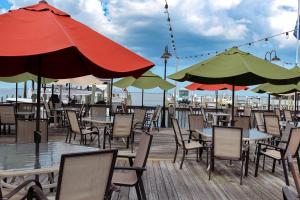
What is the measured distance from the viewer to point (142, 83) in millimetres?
12750

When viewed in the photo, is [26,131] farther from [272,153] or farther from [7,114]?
[7,114]

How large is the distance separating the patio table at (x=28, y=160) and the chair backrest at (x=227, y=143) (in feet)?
8.08

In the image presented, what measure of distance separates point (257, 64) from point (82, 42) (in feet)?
13.5

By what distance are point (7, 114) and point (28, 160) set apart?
719cm

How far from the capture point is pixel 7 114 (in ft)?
32.5

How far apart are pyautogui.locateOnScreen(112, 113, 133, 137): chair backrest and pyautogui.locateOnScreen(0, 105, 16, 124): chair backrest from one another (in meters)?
3.55

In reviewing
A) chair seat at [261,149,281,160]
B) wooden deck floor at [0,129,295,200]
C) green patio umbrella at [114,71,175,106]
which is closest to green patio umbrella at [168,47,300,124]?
chair seat at [261,149,281,160]

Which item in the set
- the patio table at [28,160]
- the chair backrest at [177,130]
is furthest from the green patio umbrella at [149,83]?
the patio table at [28,160]

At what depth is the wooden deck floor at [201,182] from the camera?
4.83 meters

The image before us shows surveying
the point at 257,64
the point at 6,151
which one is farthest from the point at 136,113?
the point at 6,151

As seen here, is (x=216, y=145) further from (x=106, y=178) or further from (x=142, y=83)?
(x=142, y=83)

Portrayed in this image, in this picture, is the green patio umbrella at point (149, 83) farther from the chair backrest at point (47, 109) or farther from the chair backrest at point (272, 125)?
the chair backrest at point (272, 125)

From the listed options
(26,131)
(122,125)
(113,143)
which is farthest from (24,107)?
(26,131)

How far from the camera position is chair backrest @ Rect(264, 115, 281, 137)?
323 inches
